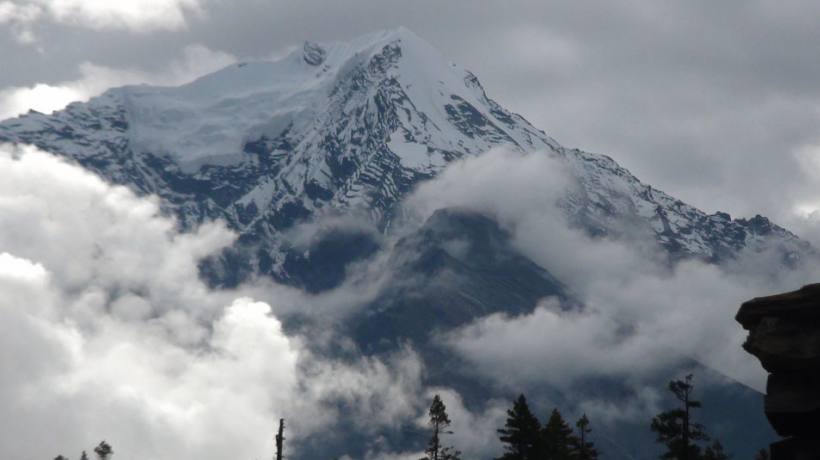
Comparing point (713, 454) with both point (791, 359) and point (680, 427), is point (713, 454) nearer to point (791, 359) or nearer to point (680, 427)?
point (680, 427)

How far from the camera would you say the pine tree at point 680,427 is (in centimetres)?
6850

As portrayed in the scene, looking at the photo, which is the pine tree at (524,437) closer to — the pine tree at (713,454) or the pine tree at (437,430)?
the pine tree at (713,454)

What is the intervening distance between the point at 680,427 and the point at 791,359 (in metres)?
41.0

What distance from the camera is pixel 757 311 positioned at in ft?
105

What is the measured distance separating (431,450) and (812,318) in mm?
57950

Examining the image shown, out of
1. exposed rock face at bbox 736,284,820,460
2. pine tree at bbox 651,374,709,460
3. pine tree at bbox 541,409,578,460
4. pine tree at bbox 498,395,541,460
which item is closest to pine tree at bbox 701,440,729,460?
pine tree at bbox 651,374,709,460

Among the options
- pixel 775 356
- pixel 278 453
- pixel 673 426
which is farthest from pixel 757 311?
pixel 673 426

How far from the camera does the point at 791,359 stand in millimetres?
31266

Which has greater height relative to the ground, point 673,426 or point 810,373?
point 673,426

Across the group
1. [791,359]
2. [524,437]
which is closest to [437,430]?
[524,437]

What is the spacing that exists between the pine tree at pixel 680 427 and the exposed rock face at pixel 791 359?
3506 centimetres

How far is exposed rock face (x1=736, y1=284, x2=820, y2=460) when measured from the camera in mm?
31078

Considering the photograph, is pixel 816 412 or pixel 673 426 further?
pixel 673 426

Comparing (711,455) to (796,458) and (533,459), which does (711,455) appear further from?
(796,458)
